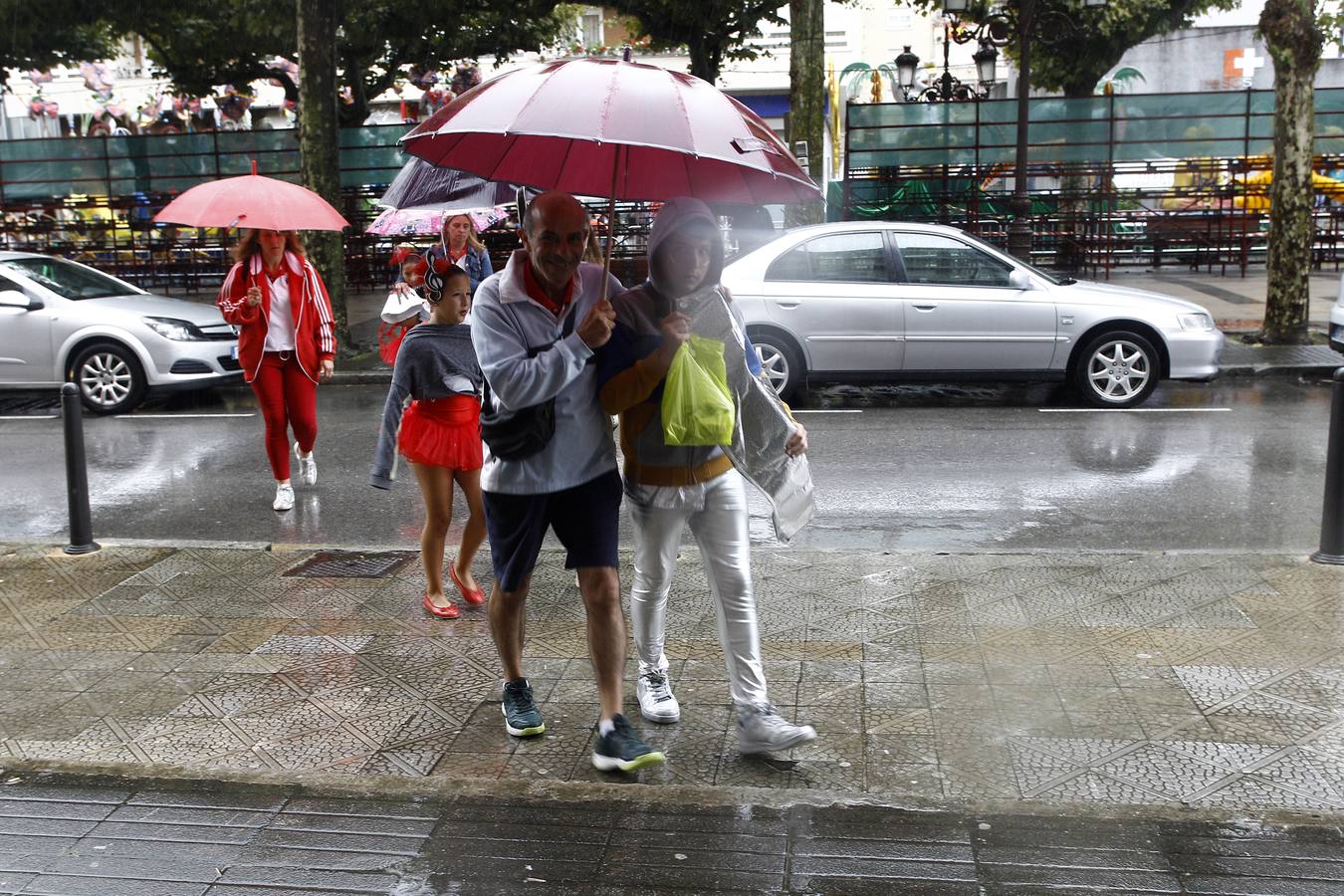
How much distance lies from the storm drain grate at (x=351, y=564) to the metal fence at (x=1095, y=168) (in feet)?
53.7

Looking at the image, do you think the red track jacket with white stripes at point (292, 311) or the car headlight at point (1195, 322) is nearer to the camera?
the red track jacket with white stripes at point (292, 311)

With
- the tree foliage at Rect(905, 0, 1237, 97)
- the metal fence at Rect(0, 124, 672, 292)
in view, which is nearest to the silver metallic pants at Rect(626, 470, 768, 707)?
the metal fence at Rect(0, 124, 672, 292)

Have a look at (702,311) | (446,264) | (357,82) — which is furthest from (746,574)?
(357,82)

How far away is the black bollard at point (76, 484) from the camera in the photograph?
23.3 ft

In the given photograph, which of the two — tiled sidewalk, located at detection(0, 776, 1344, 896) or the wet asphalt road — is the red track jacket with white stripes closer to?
the wet asphalt road

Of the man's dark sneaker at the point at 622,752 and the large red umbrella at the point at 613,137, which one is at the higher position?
the large red umbrella at the point at 613,137

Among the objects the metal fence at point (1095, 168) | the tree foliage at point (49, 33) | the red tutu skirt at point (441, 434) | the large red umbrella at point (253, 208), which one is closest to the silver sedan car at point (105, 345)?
the large red umbrella at point (253, 208)

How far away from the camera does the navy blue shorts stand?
4.29 meters

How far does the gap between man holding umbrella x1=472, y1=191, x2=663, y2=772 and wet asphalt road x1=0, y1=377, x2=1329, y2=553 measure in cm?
314

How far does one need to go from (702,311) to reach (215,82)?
26779 millimetres

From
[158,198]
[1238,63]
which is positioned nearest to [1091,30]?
[1238,63]

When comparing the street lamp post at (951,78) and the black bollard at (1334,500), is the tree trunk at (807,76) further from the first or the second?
the black bollard at (1334,500)

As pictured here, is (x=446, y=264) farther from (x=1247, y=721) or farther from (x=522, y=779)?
(x=1247, y=721)

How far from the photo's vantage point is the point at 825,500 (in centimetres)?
836
